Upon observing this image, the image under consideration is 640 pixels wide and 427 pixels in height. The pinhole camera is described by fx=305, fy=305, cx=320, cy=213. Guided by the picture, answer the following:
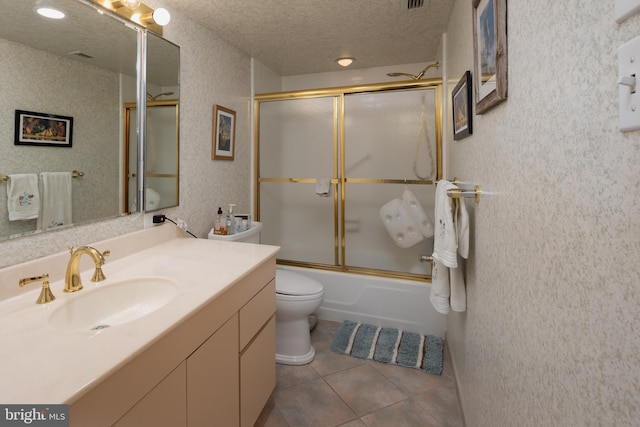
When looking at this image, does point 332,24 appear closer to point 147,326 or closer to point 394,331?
point 147,326

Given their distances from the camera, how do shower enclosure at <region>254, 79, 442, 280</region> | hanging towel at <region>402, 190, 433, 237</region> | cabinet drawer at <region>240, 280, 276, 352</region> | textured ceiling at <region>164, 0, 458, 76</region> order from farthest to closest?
shower enclosure at <region>254, 79, 442, 280</region> < hanging towel at <region>402, 190, 433, 237</region> < textured ceiling at <region>164, 0, 458, 76</region> < cabinet drawer at <region>240, 280, 276, 352</region>

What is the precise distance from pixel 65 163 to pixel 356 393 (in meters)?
1.83

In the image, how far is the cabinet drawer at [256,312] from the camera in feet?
4.15

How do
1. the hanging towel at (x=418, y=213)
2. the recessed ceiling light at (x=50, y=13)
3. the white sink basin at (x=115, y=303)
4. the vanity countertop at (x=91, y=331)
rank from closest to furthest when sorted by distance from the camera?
the vanity countertop at (x=91, y=331) < the white sink basin at (x=115, y=303) < the recessed ceiling light at (x=50, y=13) < the hanging towel at (x=418, y=213)

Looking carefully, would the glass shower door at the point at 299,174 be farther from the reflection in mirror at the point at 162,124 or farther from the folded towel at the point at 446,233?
the folded towel at the point at 446,233

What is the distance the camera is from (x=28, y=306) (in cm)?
95

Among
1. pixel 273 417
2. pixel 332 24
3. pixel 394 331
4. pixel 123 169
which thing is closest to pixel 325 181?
pixel 332 24

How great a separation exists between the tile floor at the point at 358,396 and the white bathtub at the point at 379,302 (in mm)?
305

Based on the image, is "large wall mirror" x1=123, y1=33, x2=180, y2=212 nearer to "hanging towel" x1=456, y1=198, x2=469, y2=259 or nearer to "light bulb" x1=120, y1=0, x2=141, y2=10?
"light bulb" x1=120, y1=0, x2=141, y2=10

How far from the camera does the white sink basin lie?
3.34 feet

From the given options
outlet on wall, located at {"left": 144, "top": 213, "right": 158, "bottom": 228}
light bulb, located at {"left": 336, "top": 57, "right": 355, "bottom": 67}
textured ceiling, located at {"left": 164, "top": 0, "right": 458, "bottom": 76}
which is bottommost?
outlet on wall, located at {"left": 144, "top": 213, "right": 158, "bottom": 228}

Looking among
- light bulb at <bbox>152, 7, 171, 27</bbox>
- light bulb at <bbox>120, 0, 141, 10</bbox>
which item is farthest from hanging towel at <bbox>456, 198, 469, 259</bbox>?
light bulb at <bbox>120, 0, 141, 10</bbox>

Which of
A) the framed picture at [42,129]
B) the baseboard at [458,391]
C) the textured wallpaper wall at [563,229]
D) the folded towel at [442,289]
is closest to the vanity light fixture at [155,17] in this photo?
the framed picture at [42,129]

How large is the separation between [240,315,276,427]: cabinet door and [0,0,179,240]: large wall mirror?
0.92m
